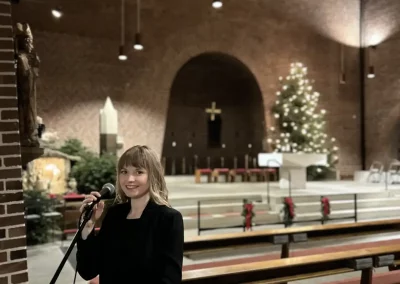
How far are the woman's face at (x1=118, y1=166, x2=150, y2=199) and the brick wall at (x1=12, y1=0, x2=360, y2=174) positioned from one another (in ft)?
34.6

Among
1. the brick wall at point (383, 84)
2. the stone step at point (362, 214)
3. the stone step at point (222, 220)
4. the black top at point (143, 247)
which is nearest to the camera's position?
the black top at point (143, 247)

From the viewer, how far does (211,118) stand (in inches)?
647

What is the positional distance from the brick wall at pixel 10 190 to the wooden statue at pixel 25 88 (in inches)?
42.4

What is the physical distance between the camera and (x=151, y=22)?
12750 mm

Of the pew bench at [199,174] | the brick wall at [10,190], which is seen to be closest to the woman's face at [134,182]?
the brick wall at [10,190]

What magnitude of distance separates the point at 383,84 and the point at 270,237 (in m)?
12.0

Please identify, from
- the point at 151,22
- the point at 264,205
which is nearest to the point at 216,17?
the point at 151,22

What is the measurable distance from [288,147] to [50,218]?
317 inches

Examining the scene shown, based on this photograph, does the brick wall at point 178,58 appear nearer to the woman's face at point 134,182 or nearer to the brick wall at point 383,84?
the brick wall at point 383,84

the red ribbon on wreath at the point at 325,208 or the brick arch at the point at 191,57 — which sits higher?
the brick arch at the point at 191,57

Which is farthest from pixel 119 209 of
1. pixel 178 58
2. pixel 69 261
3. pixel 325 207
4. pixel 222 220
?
pixel 178 58

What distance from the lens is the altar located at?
9.92 m

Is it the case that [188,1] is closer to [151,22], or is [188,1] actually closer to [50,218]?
[151,22]

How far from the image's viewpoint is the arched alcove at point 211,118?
16.6 m
